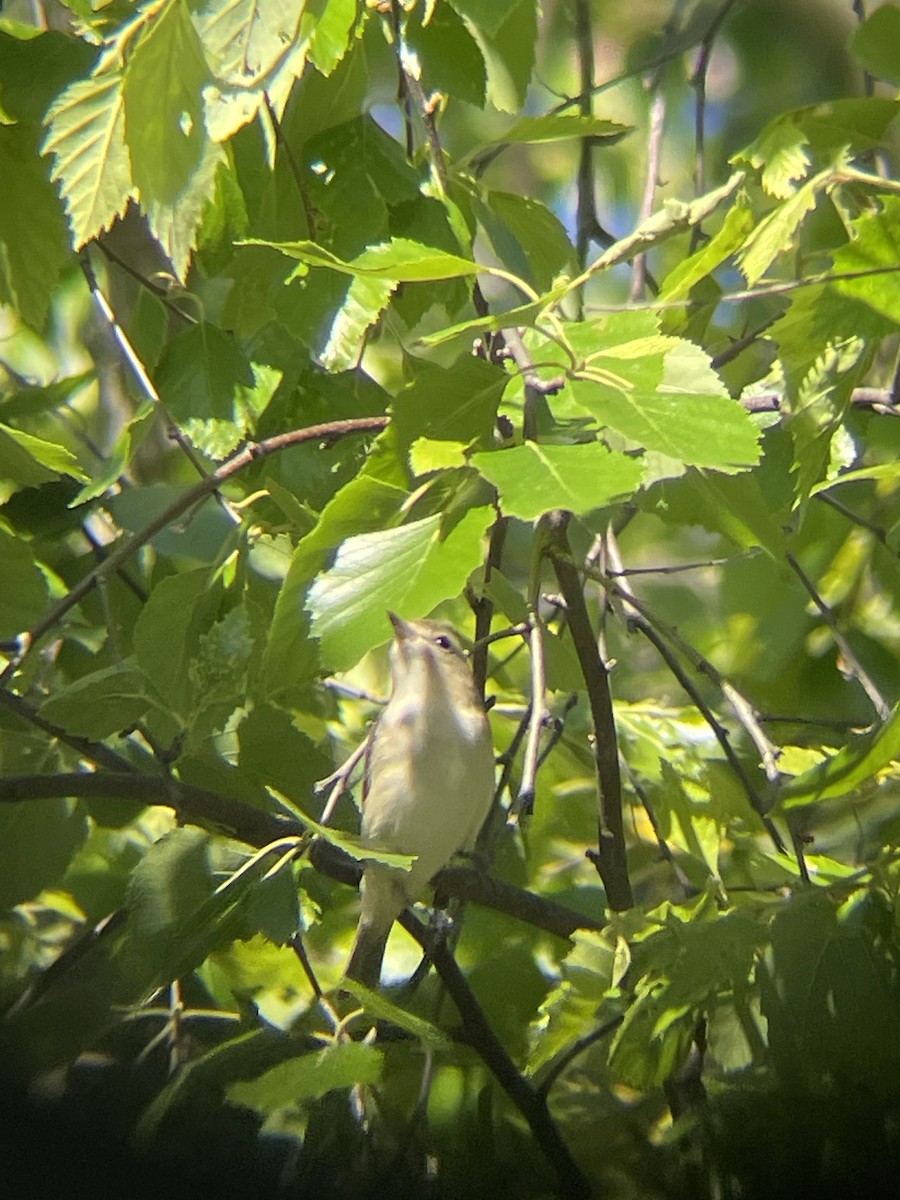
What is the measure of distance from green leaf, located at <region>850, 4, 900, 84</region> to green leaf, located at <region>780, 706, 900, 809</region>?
26.6 inches

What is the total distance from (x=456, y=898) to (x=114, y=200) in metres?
0.87

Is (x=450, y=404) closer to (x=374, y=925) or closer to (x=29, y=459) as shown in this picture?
(x=29, y=459)

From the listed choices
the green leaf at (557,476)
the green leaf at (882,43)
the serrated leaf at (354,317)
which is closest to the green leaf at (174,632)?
the serrated leaf at (354,317)

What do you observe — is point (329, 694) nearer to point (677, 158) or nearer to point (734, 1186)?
point (734, 1186)

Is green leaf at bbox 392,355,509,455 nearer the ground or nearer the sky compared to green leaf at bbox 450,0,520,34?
nearer the ground

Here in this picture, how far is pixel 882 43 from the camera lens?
1.30 m

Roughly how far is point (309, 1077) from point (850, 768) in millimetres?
494

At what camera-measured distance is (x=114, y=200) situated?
Answer: 1112 millimetres

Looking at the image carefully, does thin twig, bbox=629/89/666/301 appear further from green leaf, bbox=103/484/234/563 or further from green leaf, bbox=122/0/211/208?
green leaf, bbox=122/0/211/208

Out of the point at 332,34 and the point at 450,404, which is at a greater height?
the point at 332,34

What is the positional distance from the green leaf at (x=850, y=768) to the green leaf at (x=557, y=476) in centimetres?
33

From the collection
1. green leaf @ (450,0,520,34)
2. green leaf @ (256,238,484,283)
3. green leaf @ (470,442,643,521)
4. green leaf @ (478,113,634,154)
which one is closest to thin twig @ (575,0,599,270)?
green leaf @ (478,113,634,154)

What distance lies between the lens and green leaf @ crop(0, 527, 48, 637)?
1320 millimetres

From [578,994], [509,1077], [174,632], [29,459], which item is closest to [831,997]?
[578,994]
